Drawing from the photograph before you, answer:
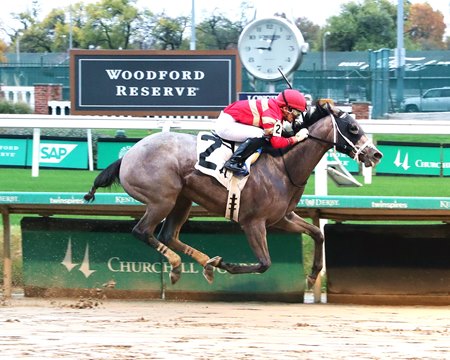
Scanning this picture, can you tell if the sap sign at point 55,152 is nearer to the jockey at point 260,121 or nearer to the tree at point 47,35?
the jockey at point 260,121

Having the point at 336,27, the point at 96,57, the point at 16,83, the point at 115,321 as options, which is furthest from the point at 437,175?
the point at 336,27

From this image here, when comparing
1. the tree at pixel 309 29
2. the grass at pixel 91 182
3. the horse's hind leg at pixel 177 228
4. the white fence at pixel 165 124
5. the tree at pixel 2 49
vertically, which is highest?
the tree at pixel 309 29

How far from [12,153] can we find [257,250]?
36.6ft

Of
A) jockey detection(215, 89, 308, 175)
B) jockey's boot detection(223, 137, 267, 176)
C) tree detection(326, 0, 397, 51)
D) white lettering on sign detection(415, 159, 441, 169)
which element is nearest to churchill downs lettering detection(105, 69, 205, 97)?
jockey detection(215, 89, 308, 175)

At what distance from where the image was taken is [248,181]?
863 centimetres

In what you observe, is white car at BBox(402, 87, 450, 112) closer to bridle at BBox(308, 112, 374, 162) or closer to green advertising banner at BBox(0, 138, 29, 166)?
green advertising banner at BBox(0, 138, 29, 166)

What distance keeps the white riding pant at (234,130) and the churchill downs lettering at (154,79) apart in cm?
297

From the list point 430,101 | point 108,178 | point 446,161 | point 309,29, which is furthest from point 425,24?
point 108,178

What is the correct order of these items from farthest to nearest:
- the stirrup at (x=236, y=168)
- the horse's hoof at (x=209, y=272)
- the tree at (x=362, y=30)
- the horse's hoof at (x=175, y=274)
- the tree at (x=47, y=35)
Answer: the tree at (x=47, y=35) < the tree at (x=362, y=30) < the horse's hoof at (x=175, y=274) < the horse's hoof at (x=209, y=272) < the stirrup at (x=236, y=168)

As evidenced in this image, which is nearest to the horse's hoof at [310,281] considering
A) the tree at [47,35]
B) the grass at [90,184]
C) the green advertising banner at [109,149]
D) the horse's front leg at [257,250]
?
the horse's front leg at [257,250]

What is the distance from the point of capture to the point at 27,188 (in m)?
14.8

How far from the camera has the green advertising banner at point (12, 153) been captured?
742 inches

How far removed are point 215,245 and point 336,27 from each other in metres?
43.2

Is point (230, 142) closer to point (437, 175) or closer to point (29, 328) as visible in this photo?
point (29, 328)
